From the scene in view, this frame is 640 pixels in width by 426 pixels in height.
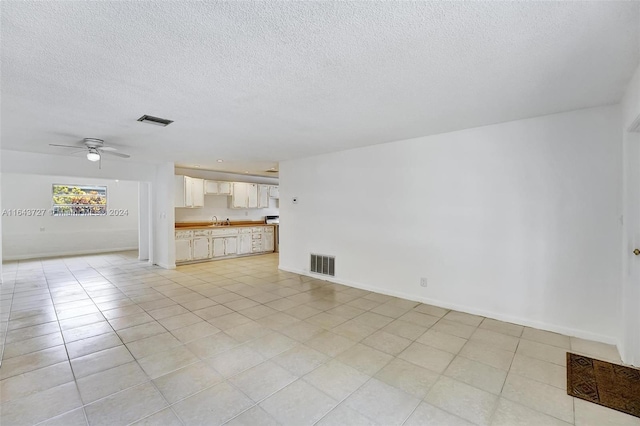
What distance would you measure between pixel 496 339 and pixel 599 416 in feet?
3.65

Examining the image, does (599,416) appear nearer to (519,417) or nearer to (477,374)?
(519,417)

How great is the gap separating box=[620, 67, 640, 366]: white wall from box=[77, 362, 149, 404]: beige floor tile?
13.5 feet

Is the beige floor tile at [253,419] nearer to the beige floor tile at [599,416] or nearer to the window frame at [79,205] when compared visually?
the beige floor tile at [599,416]

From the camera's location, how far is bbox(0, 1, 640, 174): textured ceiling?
1.54 meters

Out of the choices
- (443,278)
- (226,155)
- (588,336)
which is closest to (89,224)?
(226,155)

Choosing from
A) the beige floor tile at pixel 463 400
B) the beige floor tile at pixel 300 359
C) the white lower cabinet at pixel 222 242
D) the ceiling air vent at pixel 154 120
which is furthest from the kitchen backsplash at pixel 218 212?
the beige floor tile at pixel 463 400

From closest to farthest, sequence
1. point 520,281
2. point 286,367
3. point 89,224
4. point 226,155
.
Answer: point 286,367, point 520,281, point 226,155, point 89,224

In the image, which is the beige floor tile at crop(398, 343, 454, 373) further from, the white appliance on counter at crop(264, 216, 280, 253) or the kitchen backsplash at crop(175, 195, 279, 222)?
the kitchen backsplash at crop(175, 195, 279, 222)

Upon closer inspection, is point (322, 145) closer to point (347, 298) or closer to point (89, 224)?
point (347, 298)

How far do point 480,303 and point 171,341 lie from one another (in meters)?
3.66

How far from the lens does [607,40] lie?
1.79m

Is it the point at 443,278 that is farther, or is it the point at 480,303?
the point at 443,278

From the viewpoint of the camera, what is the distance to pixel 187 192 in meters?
7.41

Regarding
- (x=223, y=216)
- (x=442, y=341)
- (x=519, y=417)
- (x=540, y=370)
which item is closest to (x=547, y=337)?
(x=540, y=370)
